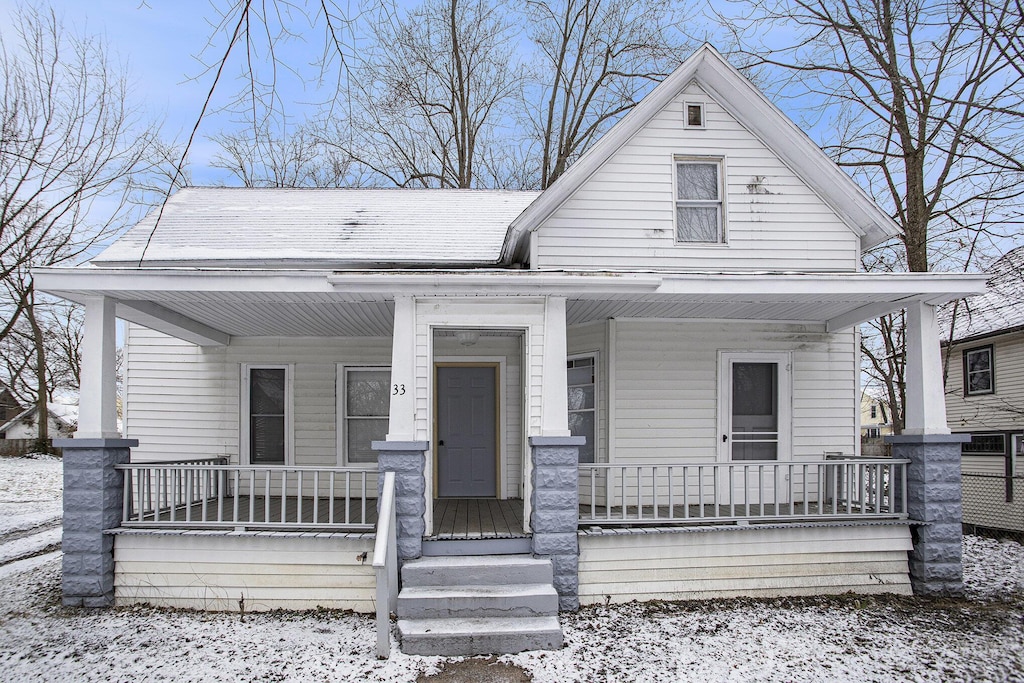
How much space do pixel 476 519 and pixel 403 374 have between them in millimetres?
2000

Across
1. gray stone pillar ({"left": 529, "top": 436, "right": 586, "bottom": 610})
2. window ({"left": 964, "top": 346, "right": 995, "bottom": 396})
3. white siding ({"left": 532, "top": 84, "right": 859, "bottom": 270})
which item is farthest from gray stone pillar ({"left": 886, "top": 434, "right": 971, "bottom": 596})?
window ({"left": 964, "top": 346, "right": 995, "bottom": 396})

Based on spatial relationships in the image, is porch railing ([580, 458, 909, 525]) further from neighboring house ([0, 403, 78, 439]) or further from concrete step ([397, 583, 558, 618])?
neighboring house ([0, 403, 78, 439])

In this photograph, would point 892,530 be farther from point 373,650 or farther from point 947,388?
point 947,388

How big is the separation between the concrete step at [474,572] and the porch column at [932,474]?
4094 mm

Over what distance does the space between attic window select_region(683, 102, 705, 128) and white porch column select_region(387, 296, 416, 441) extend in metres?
4.10

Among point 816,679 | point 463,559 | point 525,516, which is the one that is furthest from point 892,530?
point 463,559

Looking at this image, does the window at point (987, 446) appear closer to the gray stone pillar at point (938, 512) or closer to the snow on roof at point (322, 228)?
the gray stone pillar at point (938, 512)

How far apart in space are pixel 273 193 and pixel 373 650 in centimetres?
826

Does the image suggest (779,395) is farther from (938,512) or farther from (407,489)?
(407,489)

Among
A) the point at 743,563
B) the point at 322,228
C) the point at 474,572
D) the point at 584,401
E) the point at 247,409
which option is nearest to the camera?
the point at 474,572

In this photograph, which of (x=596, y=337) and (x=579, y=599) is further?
(x=596, y=337)

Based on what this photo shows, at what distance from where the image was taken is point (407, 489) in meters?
6.24

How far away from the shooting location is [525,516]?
6707mm

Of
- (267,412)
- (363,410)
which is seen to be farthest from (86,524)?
(363,410)
